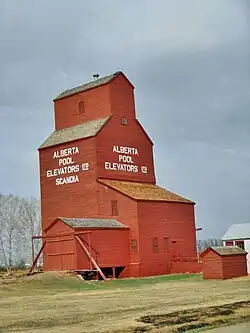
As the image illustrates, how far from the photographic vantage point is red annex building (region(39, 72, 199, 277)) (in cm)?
3934

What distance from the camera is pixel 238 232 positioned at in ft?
186

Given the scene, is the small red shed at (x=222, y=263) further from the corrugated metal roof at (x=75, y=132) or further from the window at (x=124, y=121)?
the window at (x=124, y=121)

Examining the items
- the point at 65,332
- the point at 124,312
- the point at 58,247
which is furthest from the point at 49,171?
the point at 65,332

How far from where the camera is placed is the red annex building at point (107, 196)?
3934 cm

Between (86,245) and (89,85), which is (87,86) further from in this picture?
(86,245)

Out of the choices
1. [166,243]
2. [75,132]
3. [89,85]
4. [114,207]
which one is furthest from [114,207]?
[89,85]

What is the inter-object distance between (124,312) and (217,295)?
19.9 ft

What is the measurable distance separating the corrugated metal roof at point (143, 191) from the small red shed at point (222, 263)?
8.40 m

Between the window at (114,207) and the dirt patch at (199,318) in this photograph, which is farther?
the window at (114,207)

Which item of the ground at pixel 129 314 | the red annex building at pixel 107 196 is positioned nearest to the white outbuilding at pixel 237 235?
the red annex building at pixel 107 196

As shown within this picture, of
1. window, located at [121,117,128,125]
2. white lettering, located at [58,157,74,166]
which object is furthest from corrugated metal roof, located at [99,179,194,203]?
window, located at [121,117,128,125]

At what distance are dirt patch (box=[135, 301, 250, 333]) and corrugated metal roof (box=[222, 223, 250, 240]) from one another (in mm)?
38993

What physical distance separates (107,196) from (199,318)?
2841 centimetres

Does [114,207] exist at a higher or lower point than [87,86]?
lower
